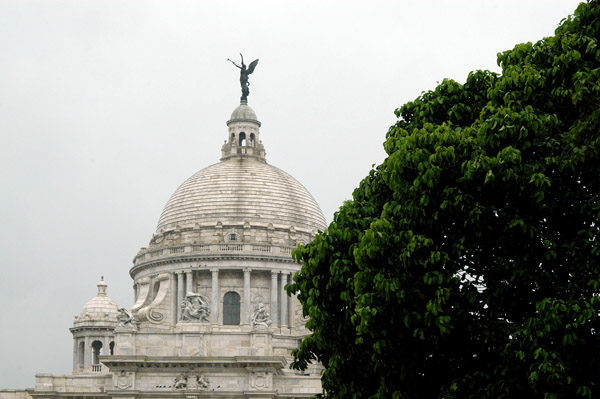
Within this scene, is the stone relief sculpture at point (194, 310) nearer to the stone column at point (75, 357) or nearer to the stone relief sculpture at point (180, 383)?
the stone relief sculpture at point (180, 383)

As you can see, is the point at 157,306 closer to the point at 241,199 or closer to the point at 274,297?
the point at 274,297

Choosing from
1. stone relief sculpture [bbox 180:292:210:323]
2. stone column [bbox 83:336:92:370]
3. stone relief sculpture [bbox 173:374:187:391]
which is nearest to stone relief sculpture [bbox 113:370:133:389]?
stone relief sculpture [bbox 173:374:187:391]

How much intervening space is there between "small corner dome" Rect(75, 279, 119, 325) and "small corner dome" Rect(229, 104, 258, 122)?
18000 mm

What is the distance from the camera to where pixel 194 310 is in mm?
77312

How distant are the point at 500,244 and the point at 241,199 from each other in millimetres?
66174

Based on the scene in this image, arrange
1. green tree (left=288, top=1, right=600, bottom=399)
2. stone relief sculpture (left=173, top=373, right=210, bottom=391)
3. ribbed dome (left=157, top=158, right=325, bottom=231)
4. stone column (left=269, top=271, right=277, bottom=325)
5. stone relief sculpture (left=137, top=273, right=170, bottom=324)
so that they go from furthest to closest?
ribbed dome (left=157, top=158, right=325, bottom=231)
stone column (left=269, top=271, right=277, bottom=325)
stone relief sculpture (left=137, top=273, right=170, bottom=324)
stone relief sculpture (left=173, top=373, right=210, bottom=391)
green tree (left=288, top=1, right=600, bottom=399)

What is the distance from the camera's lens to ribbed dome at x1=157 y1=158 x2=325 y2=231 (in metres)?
93.0

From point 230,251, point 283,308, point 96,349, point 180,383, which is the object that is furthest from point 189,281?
point 180,383

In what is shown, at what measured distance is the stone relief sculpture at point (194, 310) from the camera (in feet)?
253

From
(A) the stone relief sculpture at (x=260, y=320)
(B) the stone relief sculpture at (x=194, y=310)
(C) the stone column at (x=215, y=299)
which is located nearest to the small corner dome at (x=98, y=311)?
(C) the stone column at (x=215, y=299)

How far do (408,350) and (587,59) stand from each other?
7.92 m

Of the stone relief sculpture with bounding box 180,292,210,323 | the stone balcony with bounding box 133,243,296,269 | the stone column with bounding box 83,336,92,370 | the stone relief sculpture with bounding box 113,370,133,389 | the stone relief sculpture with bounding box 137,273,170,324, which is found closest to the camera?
the stone relief sculpture with bounding box 113,370,133,389

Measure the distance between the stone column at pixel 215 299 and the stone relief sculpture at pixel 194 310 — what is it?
913 centimetres

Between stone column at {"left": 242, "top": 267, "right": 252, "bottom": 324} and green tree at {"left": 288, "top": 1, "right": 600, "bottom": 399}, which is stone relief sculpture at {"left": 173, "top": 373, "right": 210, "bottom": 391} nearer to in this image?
stone column at {"left": 242, "top": 267, "right": 252, "bottom": 324}
